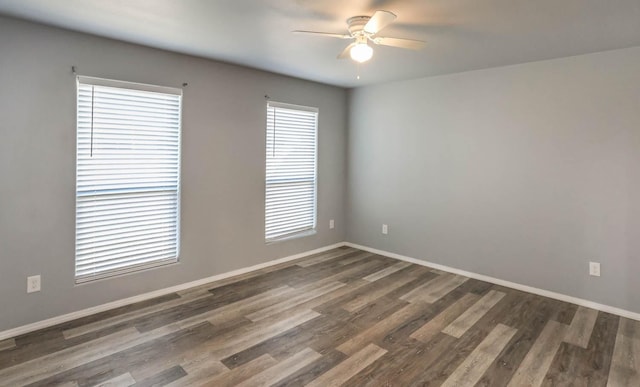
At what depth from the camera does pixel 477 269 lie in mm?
4203

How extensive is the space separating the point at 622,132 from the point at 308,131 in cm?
331

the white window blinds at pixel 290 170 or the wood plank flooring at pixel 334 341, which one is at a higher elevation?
the white window blinds at pixel 290 170

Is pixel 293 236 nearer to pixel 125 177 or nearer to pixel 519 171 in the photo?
pixel 125 177

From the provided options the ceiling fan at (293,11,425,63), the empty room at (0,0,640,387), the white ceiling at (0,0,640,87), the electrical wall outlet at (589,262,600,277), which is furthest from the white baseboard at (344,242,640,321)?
the ceiling fan at (293,11,425,63)

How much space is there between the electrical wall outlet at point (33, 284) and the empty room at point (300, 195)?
2 cm

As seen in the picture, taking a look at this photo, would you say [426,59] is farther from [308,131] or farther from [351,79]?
[308,131]

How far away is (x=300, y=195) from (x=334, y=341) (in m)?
2.45

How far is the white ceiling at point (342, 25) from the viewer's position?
2.38m

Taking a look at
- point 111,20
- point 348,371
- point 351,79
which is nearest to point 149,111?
point 111,20

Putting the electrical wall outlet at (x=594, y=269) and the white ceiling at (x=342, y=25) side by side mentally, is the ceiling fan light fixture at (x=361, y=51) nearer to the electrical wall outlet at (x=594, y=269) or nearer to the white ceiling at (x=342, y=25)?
the white ceiling at (x=342, y=25)

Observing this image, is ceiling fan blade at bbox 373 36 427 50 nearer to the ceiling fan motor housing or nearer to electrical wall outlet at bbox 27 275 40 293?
the ceiling fan motor housing

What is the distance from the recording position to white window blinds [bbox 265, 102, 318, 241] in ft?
14.8

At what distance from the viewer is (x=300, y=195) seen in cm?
494

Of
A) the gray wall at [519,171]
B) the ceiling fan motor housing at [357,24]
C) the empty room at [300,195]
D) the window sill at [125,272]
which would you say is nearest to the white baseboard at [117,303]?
the empty room at [300,195]
